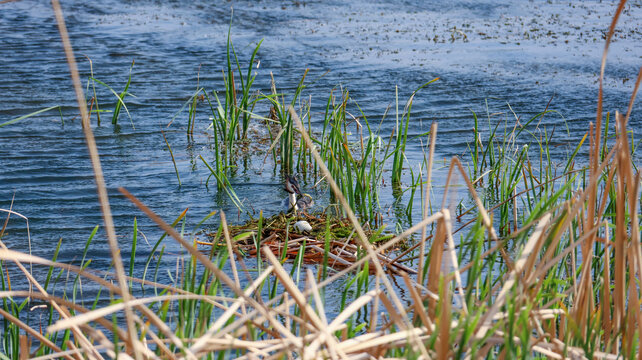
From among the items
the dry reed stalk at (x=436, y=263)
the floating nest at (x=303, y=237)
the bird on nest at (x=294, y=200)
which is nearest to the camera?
the dry reed stalk at (x=436, y=263)

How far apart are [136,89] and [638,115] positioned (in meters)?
4.83

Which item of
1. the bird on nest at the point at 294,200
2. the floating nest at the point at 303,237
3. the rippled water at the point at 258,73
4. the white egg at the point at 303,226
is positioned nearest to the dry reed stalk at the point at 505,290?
the floating nest at the point at 303,237

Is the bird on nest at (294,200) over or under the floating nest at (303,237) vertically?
over

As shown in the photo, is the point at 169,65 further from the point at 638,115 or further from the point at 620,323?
the point at 620,323

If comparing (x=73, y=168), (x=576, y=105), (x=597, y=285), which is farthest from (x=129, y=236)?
(x=576, y=105)

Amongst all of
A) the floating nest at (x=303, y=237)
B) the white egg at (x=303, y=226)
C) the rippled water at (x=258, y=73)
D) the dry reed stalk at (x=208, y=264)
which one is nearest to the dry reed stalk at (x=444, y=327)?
the dry reed stalk at (x=208, y=264)

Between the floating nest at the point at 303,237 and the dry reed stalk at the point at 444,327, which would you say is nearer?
the dry reed stalk at the point at 444,327

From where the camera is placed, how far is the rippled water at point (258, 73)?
15.6 ft

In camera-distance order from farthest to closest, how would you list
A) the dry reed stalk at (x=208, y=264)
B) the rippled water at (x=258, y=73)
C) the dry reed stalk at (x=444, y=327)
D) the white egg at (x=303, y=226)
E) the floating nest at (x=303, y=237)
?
the rippled water at (x=258, y=73), the white egg at (x=303, y=226), the floating nest at (x=303, y=237), the dry reed stalk at (x=444, y=327), the dry reed stalk at (x=208, y=264)

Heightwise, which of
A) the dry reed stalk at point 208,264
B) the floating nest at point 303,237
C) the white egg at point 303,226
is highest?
the dry reed stalk at point 208,264

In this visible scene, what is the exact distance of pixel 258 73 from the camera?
827 cm

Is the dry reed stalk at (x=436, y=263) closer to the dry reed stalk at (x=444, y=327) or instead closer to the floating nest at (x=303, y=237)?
the dry reed stalk at (x=444, y=327)

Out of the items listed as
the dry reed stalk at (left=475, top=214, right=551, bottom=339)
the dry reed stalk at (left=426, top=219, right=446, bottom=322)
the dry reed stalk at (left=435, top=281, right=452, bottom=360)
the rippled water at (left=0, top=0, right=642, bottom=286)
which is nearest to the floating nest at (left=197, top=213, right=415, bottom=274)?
the rippled water at (left=0, top=0, right=642, bottom=286)

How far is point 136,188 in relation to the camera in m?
4.89
